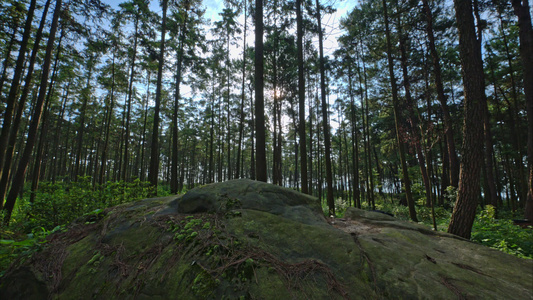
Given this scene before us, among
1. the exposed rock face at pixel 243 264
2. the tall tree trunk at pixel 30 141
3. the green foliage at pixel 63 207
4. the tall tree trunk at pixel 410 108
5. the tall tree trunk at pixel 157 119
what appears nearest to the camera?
the exposed rock face at pixel 243 264

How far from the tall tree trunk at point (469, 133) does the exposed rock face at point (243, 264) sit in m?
2.07

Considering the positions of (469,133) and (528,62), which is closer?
(469,133)

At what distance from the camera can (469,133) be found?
5.20 metres

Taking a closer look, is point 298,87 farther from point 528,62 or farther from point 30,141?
point 30,141

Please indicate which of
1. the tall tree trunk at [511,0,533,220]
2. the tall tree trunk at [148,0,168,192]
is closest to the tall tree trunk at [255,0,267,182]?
the tall tree trunk at [148,0,168,192]

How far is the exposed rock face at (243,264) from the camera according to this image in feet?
6.84

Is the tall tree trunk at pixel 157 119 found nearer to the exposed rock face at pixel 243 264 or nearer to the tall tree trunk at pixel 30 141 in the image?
the tall tree trunk at pixel 30 141

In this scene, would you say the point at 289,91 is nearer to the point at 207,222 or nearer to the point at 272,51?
the point at 272,51

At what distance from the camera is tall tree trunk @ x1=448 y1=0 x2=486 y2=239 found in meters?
5.07

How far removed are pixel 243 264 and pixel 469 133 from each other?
6531mm

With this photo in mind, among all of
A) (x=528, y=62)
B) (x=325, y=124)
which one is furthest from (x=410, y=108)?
(x=528, y=62)

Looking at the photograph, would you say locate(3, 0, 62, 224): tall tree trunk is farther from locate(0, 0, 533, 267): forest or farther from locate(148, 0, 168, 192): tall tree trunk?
locate(148, 0, 168, 192): tall tree trunk

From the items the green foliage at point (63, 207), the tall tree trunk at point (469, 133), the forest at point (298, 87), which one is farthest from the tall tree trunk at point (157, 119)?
the tall tree trunk at point (469, 133)

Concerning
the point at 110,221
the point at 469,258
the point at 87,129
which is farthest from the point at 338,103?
the point at 87,129
